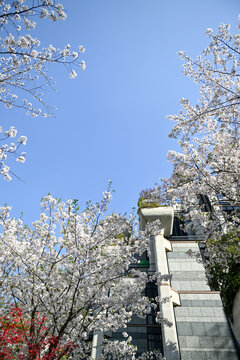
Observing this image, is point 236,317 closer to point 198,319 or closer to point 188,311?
point 198,319

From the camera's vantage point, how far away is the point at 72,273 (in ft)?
23.9

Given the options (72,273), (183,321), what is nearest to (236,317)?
(183,321)

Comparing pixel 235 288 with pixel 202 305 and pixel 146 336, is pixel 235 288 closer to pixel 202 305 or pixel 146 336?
pixel 202 305

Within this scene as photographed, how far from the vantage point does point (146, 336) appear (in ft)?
47.2

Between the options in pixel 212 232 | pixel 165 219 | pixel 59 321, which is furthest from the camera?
pixel 165 219

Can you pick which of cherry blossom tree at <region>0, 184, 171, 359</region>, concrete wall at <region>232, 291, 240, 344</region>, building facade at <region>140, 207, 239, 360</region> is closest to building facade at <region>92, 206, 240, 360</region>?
building facade at <region>140, 207, 239, 360</region>

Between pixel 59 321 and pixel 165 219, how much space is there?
15337 mm

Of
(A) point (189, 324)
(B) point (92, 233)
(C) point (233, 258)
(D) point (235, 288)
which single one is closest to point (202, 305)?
(A) point (189, 324)

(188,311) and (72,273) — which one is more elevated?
(188,311)

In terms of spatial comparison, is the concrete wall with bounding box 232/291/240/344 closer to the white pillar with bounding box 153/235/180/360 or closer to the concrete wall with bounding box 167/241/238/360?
the concrete wall with bounding box 167/241/238/360

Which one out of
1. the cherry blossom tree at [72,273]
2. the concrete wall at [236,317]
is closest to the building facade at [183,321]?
the concrete wall at [236,317]

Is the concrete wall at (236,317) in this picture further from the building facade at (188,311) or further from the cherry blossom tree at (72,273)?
the cherry blossom tree at (72,273)

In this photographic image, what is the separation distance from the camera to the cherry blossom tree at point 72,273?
7.22 m

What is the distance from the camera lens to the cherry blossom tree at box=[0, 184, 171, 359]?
722 centimetres
